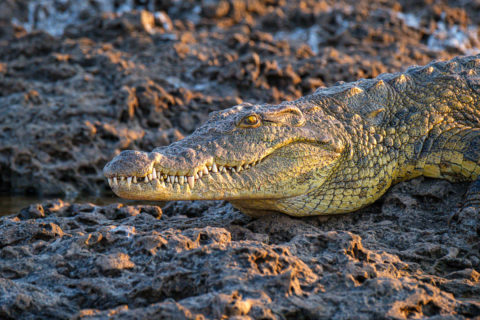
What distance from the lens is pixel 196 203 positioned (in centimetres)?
468

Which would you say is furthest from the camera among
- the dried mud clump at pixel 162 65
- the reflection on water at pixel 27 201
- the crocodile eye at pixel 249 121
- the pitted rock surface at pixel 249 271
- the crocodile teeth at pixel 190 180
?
the dried mud clump at pixel 162 65

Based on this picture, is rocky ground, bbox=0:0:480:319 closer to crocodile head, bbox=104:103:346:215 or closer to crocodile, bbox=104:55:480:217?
crocodile, bbox=104:55:480:217

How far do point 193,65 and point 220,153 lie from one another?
448 centimetres

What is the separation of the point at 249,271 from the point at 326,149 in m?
1.47

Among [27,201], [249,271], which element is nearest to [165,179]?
[249,271]

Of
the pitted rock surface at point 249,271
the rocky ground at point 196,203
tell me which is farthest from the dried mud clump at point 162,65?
the pitted rock surface at point 249,271

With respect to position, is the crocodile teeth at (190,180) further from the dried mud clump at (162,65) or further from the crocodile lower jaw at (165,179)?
the dried mud clump at (162,65)

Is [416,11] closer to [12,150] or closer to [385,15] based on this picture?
[385,15]

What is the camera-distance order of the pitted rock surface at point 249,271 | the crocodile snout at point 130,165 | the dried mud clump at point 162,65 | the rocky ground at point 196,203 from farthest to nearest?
the dried mud clump at point 162,65 → the crocodile snout at point 130,165 → the rocky ground at point 196,203 → the pitted rock surface at point 249,271

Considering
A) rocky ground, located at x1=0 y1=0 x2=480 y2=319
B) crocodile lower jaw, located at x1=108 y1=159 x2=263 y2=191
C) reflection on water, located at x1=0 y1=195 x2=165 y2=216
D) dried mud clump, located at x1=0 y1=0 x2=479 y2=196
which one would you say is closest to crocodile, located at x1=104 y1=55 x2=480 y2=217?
crocodile lower jaw, located at x1=108 y1=159 x2=263 y2=191

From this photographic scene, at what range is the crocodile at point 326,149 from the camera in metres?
3.51

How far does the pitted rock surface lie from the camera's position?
98.9 inches

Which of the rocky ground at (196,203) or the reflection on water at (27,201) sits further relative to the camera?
the reflection on water at (27,201)

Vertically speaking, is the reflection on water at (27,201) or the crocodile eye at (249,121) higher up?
the crocodile eye at (249,121)
